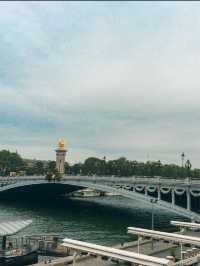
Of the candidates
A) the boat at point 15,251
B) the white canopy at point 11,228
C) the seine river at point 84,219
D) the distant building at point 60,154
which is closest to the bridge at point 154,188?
the seine river at point 84,219

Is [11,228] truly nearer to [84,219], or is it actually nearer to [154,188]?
[154,188]

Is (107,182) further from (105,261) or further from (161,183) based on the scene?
(105,261)

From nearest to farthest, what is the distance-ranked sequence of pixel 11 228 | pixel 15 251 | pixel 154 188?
1. pixel 11 228
2. pixel 15 251
3. pixel 154 188

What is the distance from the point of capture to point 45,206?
100438 mm

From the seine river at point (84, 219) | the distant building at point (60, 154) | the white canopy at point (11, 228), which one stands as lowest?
the seine river at point (84, 219)

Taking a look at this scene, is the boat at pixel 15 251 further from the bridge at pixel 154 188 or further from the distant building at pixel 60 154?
the distant building at pixel 60 154

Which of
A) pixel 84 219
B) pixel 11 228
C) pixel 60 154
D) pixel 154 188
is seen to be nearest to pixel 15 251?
pixel 11 228

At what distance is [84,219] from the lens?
255 ft

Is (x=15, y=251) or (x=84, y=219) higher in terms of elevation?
(x=15, y=251)

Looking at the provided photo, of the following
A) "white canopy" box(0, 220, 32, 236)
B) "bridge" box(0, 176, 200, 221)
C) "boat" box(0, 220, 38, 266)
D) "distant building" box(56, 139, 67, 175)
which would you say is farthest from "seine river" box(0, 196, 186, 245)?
A: "distant building" box(56, 139, 67, 175)

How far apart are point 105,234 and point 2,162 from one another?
5326 inches

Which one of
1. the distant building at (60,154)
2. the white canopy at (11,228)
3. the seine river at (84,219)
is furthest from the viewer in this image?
the distant building at (60,154)

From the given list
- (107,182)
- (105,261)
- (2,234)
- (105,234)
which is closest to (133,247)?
(105,261)

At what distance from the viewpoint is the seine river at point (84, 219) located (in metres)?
61.4
